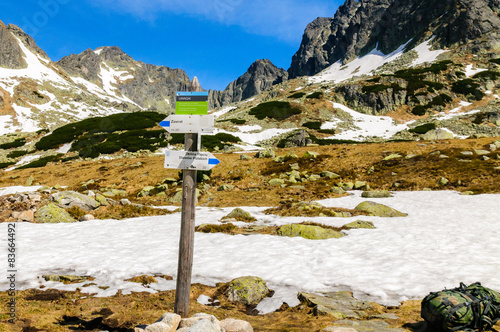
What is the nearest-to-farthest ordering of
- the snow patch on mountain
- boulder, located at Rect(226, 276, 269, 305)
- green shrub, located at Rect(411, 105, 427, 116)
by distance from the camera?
boulder, located at Rect(226, 276, 269, 305)
green shrub, located at Rect(411, 105, 427, 116)
the snow patch on mountain

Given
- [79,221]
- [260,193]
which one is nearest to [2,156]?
[79,221]

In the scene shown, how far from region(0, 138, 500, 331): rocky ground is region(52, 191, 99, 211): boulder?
5 cm

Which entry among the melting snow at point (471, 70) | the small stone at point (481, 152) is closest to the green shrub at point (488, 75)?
the melting snow at point (471, 70)

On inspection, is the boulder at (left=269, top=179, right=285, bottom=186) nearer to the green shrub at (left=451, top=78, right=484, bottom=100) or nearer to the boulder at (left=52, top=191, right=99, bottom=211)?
the boulder at (left=52, top=191, right=99, bottom=211)

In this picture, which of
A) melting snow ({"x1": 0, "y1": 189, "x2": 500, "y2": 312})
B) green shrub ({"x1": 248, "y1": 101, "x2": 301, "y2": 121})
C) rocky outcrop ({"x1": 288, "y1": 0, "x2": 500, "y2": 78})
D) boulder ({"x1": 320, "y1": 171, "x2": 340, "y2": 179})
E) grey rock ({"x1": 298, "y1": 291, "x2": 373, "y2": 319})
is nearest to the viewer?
grey rock ({"x1": 298, "y1": 291, "x2": 373, "y2": 319})

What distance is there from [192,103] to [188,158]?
1.14m

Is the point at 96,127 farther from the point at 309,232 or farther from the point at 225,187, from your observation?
the point at 309,232

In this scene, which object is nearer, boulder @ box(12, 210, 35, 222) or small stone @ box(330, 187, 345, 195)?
boulder @ box(12, 210, 35, 222)

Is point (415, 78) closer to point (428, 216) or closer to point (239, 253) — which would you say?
point (428, 216)

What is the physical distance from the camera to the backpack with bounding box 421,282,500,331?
195 inches

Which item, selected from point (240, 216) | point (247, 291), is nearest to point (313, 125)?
point (240, 216)

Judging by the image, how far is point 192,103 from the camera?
18.7 ft

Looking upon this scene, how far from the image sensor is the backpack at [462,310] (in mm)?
4941

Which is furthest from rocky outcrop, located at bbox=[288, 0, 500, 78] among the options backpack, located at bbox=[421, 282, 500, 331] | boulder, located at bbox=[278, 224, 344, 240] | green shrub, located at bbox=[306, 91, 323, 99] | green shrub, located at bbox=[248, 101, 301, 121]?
backpack, located at bbox=[421, 282, 500, 331]
